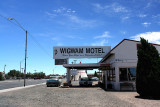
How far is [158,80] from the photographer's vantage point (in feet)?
39.0

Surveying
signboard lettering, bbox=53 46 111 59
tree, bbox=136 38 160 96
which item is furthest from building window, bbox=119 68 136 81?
signboard lettering, bbox=53 46 111 59

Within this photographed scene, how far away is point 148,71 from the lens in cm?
1239

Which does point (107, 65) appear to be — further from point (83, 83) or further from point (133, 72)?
point (83, 83)

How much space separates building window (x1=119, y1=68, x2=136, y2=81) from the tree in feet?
23.1

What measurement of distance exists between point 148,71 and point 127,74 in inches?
312

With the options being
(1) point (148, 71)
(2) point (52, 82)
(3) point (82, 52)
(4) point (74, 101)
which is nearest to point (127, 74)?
(1) point (148, 71)

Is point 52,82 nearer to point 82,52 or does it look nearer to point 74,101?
point 82,52

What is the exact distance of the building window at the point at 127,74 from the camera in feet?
66.1

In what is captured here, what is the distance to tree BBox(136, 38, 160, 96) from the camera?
39.5 feet

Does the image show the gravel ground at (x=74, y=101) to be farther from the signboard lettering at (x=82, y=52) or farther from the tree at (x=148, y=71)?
the signboard lettering at (x=82, y=52)

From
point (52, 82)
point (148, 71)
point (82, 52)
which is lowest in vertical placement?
point (52, 82)

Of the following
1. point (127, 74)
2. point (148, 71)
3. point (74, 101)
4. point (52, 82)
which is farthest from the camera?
point (52, 82)

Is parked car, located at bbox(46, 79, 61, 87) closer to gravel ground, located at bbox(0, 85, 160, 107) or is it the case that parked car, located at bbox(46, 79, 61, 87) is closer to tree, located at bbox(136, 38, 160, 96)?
gravel ground, located at bbox(0, 85, 160, 107)

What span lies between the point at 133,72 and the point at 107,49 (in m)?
11.1
